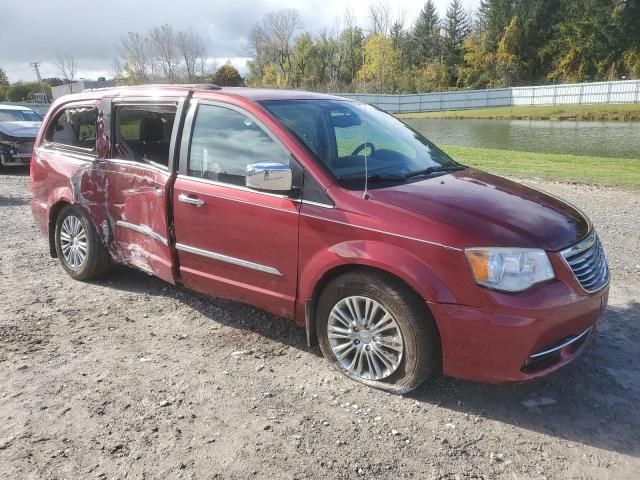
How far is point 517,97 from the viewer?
56344 millimetres

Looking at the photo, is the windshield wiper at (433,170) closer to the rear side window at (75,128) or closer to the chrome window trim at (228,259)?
the chrome window trim at (228,259)

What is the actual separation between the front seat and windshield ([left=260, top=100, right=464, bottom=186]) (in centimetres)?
104

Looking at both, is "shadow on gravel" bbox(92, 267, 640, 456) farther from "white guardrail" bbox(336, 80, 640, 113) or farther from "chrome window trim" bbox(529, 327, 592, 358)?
"white guardrail" bbox(336, 80, 640, 113)

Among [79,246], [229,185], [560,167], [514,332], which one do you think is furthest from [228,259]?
[560,167]

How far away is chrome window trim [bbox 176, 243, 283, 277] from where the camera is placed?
386 cm

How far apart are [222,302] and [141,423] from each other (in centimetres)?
190

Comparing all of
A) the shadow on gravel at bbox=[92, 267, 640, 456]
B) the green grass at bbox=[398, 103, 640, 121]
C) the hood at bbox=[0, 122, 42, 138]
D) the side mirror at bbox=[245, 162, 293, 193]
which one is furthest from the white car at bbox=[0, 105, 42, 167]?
the green grass at bbox=[398, 103, 640, 121]

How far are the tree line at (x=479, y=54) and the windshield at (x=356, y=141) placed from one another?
61471 millimetres

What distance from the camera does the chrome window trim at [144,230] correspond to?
4484mm

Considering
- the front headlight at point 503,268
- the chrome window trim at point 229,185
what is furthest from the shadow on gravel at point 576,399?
the chrome window trim at point 229,185

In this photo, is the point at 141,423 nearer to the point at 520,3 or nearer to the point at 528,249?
the point at 528,249

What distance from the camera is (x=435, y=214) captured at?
321 centimetres

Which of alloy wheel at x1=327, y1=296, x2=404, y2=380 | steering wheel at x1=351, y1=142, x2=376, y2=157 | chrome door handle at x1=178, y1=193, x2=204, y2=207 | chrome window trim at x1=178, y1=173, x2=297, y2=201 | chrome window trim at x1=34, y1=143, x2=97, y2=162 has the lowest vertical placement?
alloy wheel at x1=327, y1=296, x2=404, y2=380

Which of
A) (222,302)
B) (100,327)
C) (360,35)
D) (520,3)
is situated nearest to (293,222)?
(222,302)
